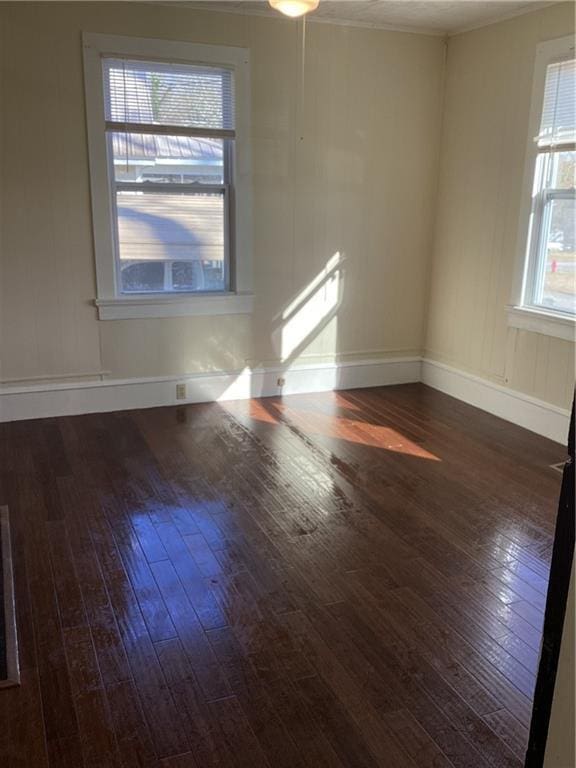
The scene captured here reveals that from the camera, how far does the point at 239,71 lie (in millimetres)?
4488

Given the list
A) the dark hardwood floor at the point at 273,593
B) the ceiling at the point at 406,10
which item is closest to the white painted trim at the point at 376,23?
the ceiling at the point at 406,10

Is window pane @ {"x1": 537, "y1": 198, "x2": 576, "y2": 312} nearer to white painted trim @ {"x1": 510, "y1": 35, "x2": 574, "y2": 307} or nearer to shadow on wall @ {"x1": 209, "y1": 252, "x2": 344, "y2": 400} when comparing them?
white painted trim @ {"x1": 510, "y1": 35, "x2": 574, "y2": 307}

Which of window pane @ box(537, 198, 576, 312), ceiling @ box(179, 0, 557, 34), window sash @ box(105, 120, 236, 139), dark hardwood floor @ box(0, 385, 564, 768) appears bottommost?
dark hardwood floor @ box(0, 385, 564, 768)

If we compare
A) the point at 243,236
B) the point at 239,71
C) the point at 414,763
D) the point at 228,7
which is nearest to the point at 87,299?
the point at 243,236

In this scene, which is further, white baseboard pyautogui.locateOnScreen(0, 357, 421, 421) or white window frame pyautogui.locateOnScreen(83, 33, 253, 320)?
white baseboard pyautogui.locateOnScreen(0, 357, 421, 421)

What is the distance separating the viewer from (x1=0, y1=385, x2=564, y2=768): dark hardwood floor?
196cm

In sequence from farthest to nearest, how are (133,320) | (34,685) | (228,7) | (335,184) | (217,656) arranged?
(335,184) < (133,320) < (228,7) < (217,656) < (34,685)

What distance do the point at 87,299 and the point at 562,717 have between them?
4203mm

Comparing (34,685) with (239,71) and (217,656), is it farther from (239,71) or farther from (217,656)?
(239,71)

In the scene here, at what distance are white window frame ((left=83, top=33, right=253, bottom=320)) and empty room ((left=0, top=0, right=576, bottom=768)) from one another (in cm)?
2

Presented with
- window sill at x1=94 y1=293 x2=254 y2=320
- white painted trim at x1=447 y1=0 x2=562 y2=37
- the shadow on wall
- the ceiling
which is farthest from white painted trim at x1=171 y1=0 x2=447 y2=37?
window sill at x1=94 y1=293 x2=254 y2=320

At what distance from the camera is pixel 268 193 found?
479cm

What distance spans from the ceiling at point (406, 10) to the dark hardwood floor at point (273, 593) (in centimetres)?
278

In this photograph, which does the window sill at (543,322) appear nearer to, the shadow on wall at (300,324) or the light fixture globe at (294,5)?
the shadow on wall at (300,324)
